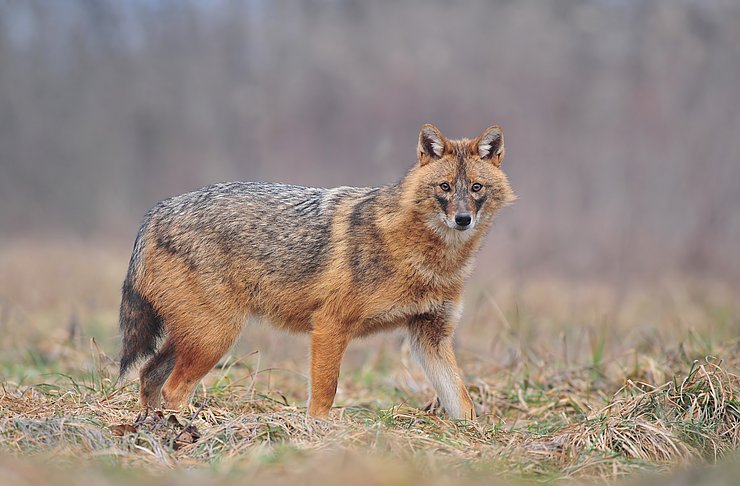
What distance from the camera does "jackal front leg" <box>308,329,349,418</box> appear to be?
6316 millimetres

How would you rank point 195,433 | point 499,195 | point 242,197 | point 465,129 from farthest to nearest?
point 465,129 → point 242,197 → point 499,195 → point 195,433

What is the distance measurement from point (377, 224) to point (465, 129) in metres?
13.8

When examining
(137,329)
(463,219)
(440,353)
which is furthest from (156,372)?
(463,219)

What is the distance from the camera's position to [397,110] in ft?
70.2

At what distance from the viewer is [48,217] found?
21.0m

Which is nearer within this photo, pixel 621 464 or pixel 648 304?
pixel 621 464

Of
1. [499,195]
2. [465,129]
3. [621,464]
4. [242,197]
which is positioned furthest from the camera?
[465,129]

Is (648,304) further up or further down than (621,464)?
further down

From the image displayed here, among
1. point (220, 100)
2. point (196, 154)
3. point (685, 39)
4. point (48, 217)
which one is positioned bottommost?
point (48, 217)

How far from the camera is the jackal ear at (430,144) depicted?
260 inches

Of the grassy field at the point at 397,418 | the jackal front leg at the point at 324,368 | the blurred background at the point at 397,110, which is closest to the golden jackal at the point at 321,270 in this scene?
the jackal front leg at the point at 324,368

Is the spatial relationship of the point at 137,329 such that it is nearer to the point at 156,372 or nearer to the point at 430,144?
the point at 156,372

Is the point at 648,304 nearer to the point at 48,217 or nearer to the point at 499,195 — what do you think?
the point at 499,195

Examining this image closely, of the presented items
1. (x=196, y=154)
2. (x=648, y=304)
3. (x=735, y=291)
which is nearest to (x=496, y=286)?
(x=648, y=304)
